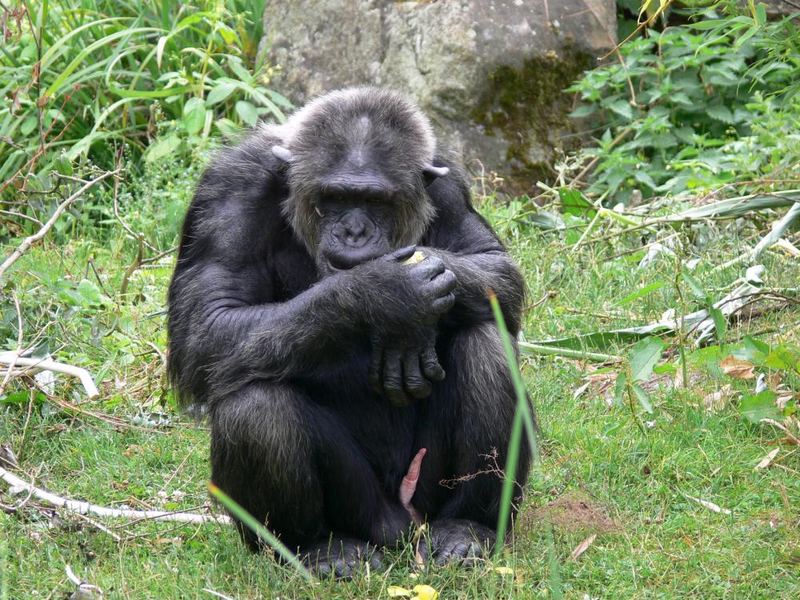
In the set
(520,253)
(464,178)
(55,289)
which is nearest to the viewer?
(464,178)

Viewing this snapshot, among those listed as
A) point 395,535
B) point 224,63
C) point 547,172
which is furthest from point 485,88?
point 395,535

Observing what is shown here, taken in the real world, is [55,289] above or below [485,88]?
below

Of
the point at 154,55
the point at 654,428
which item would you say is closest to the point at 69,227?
the point at 154,55

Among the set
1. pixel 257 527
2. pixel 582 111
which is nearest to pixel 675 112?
pixel 582 111

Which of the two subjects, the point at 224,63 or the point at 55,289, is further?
the point at 224,63

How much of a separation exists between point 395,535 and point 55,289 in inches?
132

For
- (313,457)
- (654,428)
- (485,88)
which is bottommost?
(654,428)

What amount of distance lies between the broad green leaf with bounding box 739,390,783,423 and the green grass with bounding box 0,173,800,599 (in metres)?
0.20

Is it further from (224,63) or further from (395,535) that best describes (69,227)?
(395,535)

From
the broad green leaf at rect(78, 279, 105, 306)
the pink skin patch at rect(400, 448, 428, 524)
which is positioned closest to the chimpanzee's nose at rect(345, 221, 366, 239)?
the pink skin patch at rect(400, 448, 428, 524)

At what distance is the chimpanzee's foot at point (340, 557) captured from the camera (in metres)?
4.82

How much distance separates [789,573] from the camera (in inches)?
184

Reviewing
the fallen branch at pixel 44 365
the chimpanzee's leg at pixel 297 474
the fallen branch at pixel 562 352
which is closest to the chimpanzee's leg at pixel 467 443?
the chimpanzee's leg at pixel 297 474

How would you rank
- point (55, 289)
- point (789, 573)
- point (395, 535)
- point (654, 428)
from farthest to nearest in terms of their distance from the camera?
point (55, 289) < point (654, 428) < point (395, 535) < point (789, 573)
